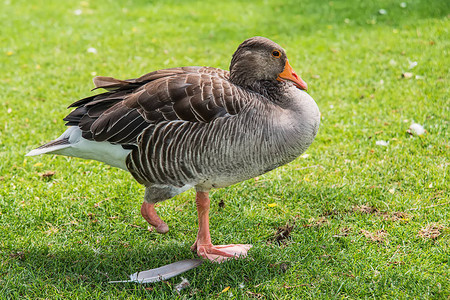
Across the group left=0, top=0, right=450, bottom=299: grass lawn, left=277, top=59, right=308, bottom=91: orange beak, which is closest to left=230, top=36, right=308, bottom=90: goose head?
left=277, top=59, right=308, bottom=91: orange beak

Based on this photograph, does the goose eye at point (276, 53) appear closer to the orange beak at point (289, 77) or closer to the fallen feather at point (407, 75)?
the orange beak at point (289, 77)

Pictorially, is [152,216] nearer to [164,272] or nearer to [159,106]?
[164,272]

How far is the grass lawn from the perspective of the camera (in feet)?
11.9

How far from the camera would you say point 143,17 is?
10.5 metres

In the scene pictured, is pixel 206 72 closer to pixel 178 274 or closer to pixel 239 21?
pixel 178 274

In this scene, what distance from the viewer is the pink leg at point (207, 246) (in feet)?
12.7

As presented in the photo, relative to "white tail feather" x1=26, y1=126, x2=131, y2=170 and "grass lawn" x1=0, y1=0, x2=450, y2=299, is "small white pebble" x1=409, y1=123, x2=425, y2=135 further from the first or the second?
"white tail feather" x1=26, y1=126, x2=131, y2=170

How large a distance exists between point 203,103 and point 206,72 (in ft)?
1.58

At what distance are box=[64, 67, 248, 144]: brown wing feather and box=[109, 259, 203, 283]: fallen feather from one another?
98 cm

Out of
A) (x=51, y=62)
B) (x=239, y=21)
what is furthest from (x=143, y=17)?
(x=51, y=62)

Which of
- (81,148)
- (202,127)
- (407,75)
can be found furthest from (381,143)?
(81,148)

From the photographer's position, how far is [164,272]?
3.68 metres

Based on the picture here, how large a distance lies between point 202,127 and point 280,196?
5.04 ft

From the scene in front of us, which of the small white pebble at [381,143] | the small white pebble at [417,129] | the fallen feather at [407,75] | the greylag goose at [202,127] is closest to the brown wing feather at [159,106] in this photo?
the greylag goose at [202,127]
